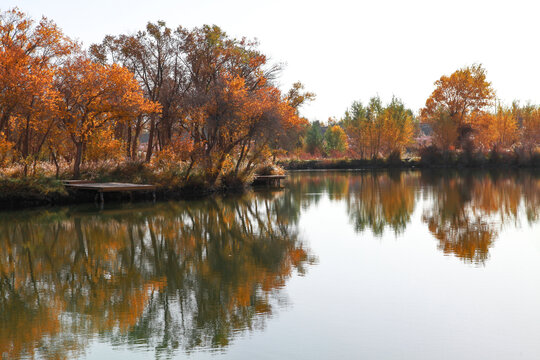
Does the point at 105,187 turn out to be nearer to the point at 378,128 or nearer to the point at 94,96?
the point at 94,96

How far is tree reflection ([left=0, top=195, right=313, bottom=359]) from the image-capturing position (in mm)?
6328

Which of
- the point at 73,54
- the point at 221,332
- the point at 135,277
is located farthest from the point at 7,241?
the point at 73,54

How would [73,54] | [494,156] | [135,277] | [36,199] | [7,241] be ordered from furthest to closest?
[494,156] < [73,54] < [36,199] < [7,241] < [135,277]

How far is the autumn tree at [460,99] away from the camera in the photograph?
49.6 metres

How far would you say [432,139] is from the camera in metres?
51.0

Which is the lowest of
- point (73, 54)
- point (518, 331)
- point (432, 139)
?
point (518, 331)

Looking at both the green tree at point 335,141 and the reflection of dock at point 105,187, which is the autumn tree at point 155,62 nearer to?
the reflection of dock at point 105,187

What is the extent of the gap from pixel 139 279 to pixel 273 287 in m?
2.36

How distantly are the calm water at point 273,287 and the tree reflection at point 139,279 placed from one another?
0.03m

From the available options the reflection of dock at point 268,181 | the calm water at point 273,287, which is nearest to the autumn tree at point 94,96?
the calm water at point 273,287

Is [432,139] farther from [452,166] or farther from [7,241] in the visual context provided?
[7,241]

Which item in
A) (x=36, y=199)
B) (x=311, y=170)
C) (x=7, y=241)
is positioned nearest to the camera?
(x=7, y=241)

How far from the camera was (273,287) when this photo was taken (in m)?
8.30

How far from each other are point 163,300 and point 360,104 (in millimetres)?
50482
